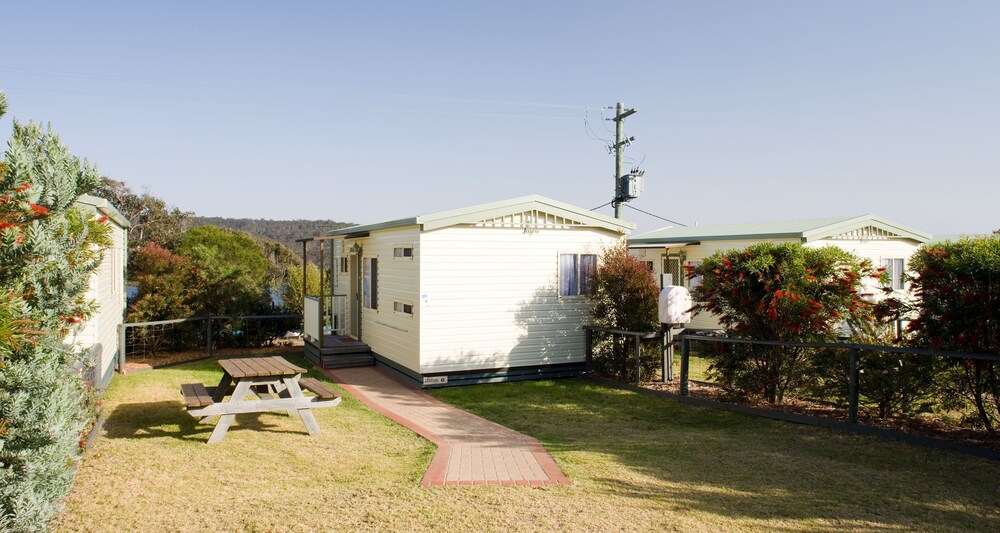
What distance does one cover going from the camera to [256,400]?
764 centimetres

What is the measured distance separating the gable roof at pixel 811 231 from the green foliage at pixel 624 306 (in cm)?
708

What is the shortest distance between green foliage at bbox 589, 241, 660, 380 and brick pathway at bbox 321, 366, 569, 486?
3.38 meters

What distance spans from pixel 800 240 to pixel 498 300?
9.04m

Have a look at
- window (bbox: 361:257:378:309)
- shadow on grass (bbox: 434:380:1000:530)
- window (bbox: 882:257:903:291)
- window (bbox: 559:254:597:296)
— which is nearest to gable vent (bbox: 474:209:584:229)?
window (bbox: 559:254:597:296)

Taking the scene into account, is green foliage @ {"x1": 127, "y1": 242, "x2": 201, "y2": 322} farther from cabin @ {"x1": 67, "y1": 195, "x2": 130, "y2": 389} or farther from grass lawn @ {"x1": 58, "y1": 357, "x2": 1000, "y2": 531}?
grass lawn @ {"x1": 58, "y1": 357, "x2": 1000, "y2": 531}

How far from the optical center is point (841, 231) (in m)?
16.9

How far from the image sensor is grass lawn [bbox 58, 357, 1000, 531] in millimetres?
4645

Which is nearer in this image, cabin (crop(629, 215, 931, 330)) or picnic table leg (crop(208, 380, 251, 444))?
picnic table leg (crop(208, 380, 251, 444))

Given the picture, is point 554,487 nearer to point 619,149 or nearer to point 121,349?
point 121,349

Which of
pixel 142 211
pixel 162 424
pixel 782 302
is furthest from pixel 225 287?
pixel 142 211

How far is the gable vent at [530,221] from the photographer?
11172 millimetres

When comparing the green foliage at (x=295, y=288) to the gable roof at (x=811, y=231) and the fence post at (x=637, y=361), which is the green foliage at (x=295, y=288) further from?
the gable roof at (x=811, y=231)

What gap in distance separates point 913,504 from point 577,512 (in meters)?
2.73

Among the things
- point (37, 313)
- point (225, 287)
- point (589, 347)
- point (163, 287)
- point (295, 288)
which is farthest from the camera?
point (295, 288)
